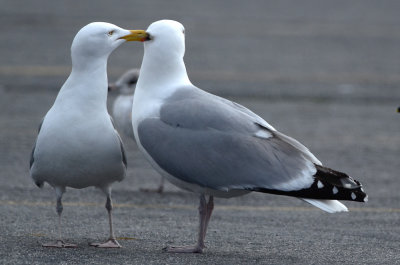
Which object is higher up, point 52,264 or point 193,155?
point 193,155

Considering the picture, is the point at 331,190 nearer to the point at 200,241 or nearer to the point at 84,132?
the point at 200,241

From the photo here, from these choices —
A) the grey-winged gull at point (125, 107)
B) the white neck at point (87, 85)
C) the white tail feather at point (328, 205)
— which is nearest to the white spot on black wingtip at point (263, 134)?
the white tail feather at point (328, 205)

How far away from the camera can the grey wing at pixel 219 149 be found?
20.3ft

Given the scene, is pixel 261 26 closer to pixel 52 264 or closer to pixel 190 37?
pixel 190 37

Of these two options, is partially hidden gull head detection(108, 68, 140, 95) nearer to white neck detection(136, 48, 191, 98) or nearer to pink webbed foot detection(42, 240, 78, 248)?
white neck detection(136, 48, 191, 98)

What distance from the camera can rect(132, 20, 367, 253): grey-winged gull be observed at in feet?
20.0

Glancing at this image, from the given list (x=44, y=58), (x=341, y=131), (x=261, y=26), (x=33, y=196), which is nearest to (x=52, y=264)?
(x=33, y=196)

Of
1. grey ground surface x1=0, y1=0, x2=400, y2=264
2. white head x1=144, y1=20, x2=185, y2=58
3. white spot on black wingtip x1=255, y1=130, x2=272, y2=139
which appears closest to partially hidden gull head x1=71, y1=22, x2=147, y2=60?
white head x1=144, y1=20, x2=185, y2=58

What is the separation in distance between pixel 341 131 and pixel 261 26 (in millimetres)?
12030

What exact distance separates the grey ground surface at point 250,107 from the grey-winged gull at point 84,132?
540mm

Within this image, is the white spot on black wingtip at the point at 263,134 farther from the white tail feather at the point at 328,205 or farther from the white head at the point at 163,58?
the white head at the point at 163,58

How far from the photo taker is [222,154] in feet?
20.6

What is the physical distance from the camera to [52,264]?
589 centimetres

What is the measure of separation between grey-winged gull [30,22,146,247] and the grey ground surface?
54 cm
